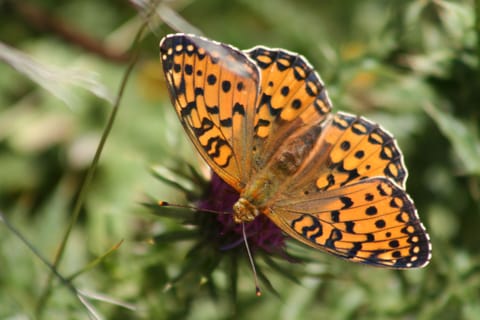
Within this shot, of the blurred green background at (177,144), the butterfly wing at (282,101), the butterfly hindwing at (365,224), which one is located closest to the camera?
the butterfly hindwing at (365,224)

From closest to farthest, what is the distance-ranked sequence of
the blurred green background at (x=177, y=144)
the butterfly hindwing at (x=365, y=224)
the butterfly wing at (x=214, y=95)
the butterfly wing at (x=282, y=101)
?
the butterfly hindwing at (x=365, y=224), the butterfly wing at (x=214, y=95), the butterfly wing at (x=282, y=101), the blurred green background at (x=177, y=144)

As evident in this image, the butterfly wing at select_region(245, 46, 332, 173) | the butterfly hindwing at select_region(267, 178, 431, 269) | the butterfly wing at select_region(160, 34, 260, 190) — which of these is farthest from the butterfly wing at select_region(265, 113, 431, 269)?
the butterfly wing at select_region(160, 34, 260, 190)

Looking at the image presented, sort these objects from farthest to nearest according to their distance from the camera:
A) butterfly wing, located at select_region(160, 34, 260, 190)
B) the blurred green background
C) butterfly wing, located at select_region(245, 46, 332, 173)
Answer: the blurred green background → butterfly wing, located at select_region(245, 46, 332, 173) → butterfly wing, located at select_region(160, 34, 260, 190)

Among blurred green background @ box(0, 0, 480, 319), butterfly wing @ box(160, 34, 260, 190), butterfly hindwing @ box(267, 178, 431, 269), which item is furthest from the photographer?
blurred green background @ box(0, 0, 480, 319)

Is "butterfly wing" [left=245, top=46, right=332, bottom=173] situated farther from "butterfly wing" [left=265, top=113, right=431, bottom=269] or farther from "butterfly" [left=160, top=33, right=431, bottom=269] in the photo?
"butterfly wing" [left=265, top=113, right=431, bottom=269]

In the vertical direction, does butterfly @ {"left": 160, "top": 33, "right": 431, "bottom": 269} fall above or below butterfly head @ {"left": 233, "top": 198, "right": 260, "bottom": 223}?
above

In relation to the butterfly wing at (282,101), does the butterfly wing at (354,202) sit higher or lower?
lower

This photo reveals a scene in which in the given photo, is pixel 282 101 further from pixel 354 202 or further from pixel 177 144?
pixel 177 144

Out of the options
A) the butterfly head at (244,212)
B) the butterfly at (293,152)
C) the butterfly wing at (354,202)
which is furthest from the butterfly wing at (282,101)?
the butterfly head at (244,212)

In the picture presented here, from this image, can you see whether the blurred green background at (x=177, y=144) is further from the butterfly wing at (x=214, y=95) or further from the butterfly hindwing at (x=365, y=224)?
the butterfly hindwing at (x=365, y=224)
